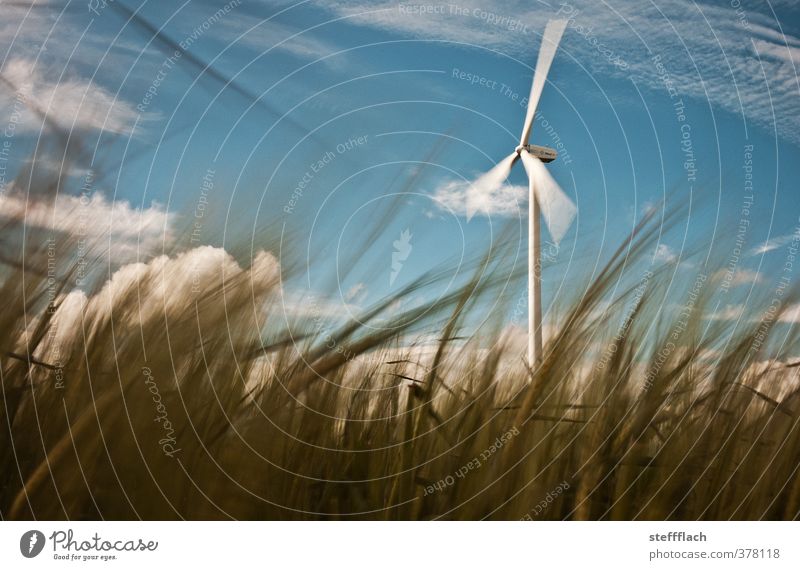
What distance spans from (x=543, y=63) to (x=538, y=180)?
0.82 m

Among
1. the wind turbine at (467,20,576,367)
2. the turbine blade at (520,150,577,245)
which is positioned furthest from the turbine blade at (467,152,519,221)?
the turbine blade at (520,150,577,245)

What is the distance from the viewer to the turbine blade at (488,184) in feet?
17.3

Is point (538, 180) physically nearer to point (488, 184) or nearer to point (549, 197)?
point (549, 197)

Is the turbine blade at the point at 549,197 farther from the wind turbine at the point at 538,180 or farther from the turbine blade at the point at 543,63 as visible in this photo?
the turbine blade at the point at 543,63

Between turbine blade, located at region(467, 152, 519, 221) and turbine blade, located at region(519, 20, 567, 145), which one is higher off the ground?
turbine blade, located at region(519, 20, 567, 145)

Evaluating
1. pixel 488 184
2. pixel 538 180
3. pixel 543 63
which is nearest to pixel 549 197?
pixel 538 180

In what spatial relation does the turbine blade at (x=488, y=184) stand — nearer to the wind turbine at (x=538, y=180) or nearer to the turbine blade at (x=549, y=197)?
the wind turbine at (x=538, y=180)

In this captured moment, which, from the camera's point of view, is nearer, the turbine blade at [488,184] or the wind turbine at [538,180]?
the wind turbine at [538,180]

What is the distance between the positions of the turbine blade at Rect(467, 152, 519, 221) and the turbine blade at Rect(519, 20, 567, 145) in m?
0.17

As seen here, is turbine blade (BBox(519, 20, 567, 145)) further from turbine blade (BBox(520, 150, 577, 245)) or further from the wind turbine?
turbine blade (BBox(520, 150, 577, 245))

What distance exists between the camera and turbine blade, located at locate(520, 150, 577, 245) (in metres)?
5.20

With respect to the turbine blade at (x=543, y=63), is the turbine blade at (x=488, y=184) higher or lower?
lower

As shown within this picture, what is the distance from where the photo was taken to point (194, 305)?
445cm

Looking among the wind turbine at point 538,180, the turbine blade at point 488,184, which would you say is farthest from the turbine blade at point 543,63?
the turbine blade at point 488,184
